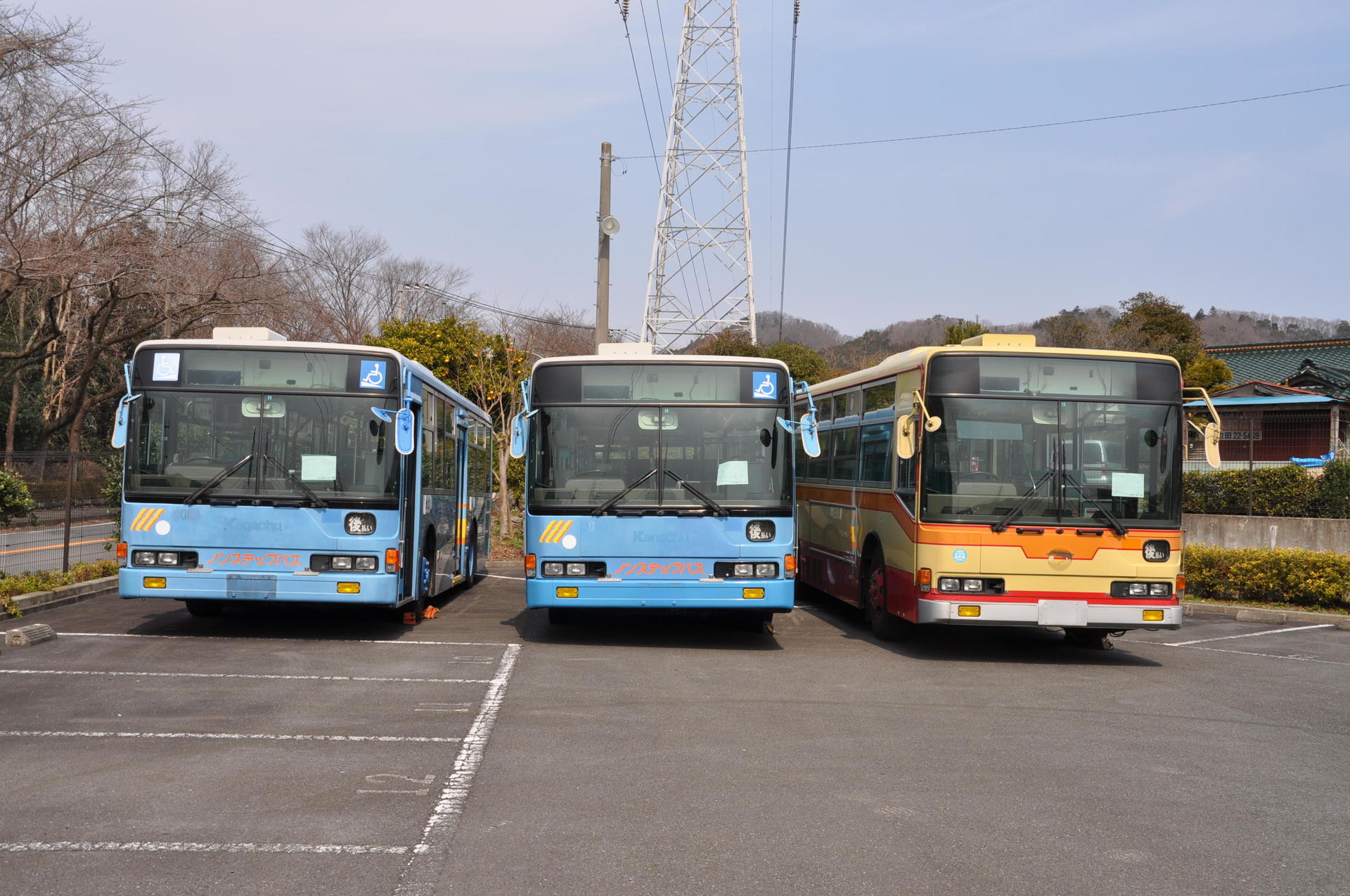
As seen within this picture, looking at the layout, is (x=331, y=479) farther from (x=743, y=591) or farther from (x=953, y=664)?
(x=953, y=664)

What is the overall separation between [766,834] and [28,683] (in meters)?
6.25

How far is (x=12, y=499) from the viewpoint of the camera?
13.5 meters

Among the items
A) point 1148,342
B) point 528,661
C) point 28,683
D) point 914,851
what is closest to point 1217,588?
point 528,661

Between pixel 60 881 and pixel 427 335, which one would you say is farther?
pixel 427 335

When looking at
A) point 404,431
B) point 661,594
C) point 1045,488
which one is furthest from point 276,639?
point 1045,488

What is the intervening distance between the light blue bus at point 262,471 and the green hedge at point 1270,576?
12.4 metres

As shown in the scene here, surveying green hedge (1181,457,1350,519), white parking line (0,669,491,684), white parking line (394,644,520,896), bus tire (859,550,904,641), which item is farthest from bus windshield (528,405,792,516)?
green hedge (1181,457,1350,519)

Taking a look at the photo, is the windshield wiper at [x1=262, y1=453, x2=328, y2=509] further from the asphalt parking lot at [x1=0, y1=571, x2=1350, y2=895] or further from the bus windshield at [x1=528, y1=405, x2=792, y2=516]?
the bus windshield at [x1=528, y1=405, x2=792, y2=516]

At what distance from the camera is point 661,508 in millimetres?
11461

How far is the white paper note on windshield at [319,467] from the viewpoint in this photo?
11336 mm

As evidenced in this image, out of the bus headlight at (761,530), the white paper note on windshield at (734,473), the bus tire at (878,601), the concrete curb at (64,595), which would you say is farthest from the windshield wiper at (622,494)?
the concrete curb at (64,595)

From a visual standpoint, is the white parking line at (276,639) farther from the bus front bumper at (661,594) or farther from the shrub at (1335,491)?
the shrub at (1335,491)

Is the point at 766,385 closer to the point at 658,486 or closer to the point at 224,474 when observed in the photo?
the point at 658,486

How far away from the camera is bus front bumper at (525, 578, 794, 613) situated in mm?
11398
